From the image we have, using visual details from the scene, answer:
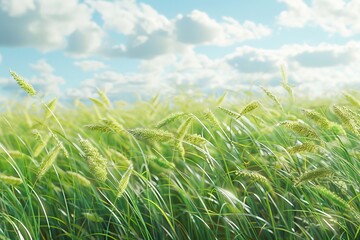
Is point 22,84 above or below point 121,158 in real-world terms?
above

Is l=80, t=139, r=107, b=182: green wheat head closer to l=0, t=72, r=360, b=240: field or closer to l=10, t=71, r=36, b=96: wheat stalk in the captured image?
l=0, t=72, r=360, b=240: field

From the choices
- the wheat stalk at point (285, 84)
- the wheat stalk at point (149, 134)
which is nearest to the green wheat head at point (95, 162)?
the wheat stalk at point (149, 134)

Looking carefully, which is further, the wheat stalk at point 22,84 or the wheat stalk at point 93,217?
the wheat stalk at point 93,217

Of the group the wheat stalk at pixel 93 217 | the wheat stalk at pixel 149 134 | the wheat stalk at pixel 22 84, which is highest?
the wheat stalk at pixel 22 84

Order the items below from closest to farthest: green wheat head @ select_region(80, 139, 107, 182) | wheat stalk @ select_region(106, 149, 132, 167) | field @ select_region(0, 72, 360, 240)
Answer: green wheat head @ select_region(80, 139, 107, 182)
field @ select_region(0, 72, 360, 240)
wheat stalk @ select_region(106, 149, 132, 167)

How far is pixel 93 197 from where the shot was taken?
2.66 m

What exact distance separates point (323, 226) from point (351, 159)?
1.27 ft

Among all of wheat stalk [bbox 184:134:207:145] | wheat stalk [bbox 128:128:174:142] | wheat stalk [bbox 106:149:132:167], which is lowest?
wheat stalk [bbox 106:149:132:167]

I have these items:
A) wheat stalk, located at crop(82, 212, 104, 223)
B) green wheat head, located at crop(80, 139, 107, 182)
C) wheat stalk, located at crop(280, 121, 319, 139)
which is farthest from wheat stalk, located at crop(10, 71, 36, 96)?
wheat stalk, located at crop(280, 121, 319, 139)

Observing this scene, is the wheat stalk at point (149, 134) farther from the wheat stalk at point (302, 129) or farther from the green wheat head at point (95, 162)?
the wheat stalk at point (302, 129)

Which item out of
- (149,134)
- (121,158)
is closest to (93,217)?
(121,158)

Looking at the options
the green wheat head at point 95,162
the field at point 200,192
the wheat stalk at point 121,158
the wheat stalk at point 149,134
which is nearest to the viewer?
the green wheat head at point 95,162

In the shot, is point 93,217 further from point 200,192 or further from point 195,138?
point 195,138

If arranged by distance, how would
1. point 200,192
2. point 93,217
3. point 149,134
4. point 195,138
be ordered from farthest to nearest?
point 200,192
point 93,217
point 195,138
point 149,134
